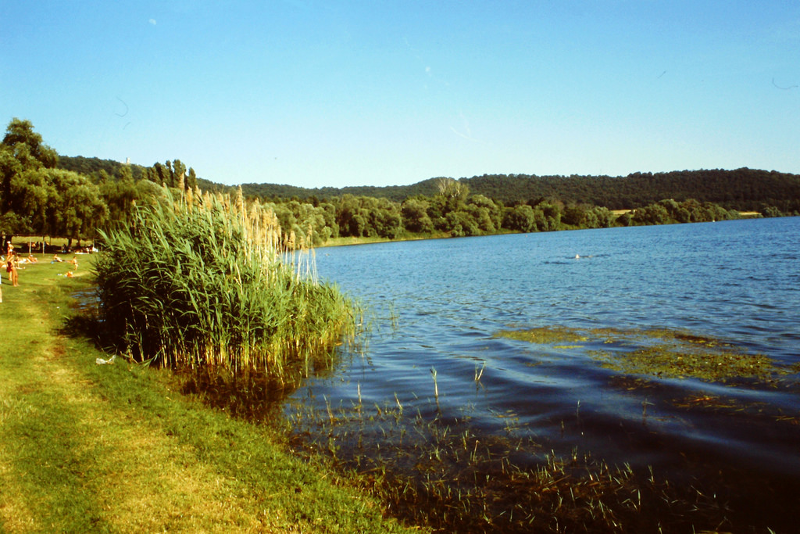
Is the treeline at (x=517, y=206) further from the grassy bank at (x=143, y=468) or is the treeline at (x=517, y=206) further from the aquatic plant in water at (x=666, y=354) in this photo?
the grassy bank at (x=143, y=468)

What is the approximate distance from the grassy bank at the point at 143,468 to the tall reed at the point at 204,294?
157cm

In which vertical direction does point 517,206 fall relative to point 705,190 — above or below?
below

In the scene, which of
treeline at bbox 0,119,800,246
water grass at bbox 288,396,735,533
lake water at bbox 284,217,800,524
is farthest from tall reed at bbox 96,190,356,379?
treeline at bbox 0,119,800,246

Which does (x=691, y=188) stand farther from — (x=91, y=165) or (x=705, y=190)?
(x=91, y=165)

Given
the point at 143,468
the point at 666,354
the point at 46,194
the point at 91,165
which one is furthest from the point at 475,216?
the point at 143,468

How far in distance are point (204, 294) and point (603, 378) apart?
30.0ft

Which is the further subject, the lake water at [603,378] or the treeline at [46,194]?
the treeline at [46,194]

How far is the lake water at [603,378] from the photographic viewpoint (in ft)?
26.4

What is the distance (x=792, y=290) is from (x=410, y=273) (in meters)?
27.2

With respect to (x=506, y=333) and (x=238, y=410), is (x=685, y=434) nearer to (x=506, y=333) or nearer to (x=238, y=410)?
(x=238, y=410)

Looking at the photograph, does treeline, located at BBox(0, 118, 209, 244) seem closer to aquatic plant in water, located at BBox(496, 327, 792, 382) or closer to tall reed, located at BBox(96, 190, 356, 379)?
tall reed, located at BBox(96, 190, 356, 379)

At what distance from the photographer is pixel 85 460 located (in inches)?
265

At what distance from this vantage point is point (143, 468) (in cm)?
659

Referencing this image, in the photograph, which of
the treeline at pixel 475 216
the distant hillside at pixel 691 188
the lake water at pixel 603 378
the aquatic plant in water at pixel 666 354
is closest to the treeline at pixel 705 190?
the distant hillside at pixel 691 188
